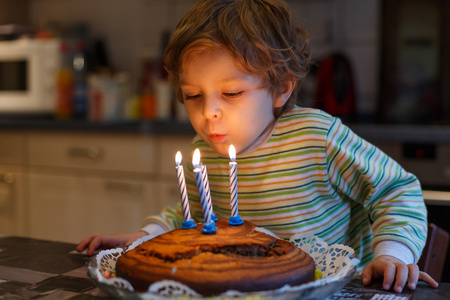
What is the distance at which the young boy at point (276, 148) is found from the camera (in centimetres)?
90

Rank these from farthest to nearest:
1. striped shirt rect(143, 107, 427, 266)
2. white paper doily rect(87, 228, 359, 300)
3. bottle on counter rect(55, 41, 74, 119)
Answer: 1. bottle on counter rect(55, 41, 74, 119)
2. striped shirt rect(143, 107, 427, 266)
3. white paper doily rect(87, 228, 359, 300)

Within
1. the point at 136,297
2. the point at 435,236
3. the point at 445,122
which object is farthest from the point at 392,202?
the point at 445,122

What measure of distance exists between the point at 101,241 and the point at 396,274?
0.47 metres

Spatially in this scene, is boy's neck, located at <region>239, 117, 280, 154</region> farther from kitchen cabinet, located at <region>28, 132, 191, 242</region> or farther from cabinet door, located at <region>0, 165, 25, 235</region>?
cabinet door, located at <region>0, 165, 25, 235</region>

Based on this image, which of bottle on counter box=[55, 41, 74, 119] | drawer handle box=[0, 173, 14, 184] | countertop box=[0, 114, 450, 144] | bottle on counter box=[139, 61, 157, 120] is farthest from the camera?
bottle on counter box=[55, 41, 74, 119]

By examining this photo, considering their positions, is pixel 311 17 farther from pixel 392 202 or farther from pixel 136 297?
pixel 136 297

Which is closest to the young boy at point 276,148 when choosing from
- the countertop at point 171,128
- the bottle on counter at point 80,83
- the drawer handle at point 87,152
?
the countertop at point 171,128

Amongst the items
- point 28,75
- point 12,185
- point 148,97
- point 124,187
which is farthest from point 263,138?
point 28,75

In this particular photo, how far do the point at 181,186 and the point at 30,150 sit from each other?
217 centimetres

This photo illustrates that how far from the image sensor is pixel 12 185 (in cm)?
275

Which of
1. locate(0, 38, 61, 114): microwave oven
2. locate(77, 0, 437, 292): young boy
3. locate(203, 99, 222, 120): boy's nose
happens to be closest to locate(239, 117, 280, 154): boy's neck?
locate(77, 0, 437, 292): young boy

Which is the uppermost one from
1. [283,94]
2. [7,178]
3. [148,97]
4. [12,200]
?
[283,94]

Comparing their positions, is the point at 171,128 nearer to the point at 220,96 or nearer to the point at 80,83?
the point at 80,83

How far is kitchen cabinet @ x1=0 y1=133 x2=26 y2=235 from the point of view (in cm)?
272
